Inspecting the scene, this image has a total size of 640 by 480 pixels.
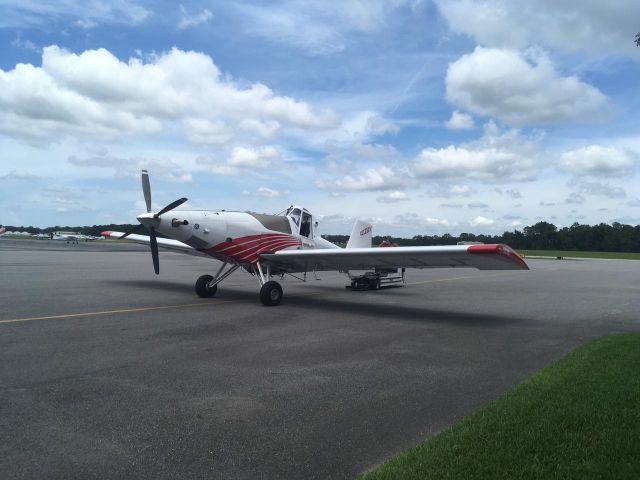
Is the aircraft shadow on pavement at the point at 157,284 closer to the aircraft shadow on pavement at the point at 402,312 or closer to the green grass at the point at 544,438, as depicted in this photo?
the aircraft shadow on pavement at the point at 402,312

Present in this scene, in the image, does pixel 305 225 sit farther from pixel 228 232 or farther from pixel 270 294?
pixel 270 294

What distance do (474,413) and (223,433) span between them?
2.58 meters

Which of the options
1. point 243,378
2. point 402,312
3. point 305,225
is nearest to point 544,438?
point 243,378

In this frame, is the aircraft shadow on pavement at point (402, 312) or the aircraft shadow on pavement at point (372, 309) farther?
the aircraft shadow on pavement at point (372, 309)

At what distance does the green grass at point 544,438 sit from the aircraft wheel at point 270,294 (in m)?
8.34

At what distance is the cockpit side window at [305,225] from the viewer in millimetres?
15711

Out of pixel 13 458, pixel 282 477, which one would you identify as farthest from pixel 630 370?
pixel 13 458

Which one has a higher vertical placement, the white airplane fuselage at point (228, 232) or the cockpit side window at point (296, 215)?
the cockpit side window at point (296, 215)

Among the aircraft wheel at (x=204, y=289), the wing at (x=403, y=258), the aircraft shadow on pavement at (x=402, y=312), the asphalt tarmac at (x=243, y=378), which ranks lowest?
the asphalt tarmac at (x=243, y=378)

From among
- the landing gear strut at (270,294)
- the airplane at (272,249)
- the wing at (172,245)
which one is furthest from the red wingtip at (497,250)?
the wing at (172,245)

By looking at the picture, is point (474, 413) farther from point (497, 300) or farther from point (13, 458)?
point (497, 300)

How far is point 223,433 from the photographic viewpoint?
14.3 ft

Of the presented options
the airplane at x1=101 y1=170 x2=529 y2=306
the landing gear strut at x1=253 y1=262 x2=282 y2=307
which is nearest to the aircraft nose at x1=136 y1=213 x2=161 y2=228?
the airplane at x1=101 y1=170 x2=529 y2=306

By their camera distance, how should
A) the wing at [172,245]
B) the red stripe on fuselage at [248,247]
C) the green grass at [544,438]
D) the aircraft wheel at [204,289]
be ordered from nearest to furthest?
the green grass at [544,438] < the red stripe on fuselage at [248,247] < the aircraft wheel at [204,289] < the wing at [172,245]
